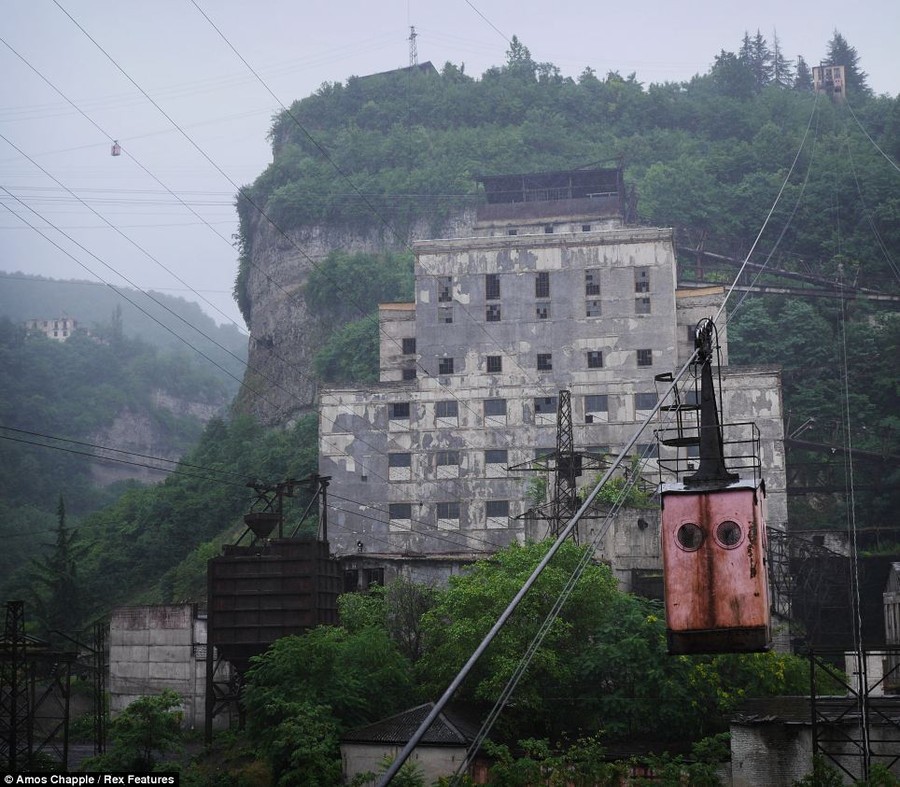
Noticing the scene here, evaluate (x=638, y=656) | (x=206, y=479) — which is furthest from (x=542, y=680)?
(x=206, y=479)

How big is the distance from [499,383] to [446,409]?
3.38 m

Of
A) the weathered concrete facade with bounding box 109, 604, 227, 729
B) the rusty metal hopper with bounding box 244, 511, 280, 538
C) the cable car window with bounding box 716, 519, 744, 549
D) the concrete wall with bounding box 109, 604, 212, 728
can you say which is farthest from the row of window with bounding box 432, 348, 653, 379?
the cable car window with bounding box 716, 519, 744, 549

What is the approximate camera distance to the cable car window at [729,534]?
18.6 meters

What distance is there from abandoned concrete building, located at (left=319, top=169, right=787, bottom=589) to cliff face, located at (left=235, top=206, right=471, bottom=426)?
24910 millimetres

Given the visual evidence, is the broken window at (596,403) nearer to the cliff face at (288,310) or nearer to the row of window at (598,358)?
the row of window at (598,358)

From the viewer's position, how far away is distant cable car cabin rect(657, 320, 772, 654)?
18.5m

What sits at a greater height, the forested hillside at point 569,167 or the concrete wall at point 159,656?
the forested hillside at point 569,167

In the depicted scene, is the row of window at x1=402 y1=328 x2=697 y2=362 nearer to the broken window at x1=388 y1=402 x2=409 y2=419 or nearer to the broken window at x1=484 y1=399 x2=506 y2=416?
the broken window at x1=484 y1=399 x2=506 y2=416

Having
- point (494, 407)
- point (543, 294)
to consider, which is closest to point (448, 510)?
point (494, 407)

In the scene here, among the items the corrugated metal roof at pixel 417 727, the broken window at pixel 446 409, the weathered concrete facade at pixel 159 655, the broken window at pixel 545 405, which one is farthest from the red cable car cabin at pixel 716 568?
the broken window at pixel 446 409

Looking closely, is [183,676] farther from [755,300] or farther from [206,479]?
[755,300]

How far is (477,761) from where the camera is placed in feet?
127

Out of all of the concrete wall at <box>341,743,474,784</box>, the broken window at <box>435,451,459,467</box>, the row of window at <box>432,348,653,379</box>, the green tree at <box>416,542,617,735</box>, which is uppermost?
the row of window at <box>432,348,653,379</box>

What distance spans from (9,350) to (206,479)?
78.7m
